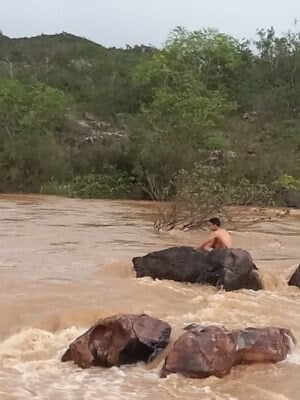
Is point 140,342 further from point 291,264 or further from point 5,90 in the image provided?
point 5,90

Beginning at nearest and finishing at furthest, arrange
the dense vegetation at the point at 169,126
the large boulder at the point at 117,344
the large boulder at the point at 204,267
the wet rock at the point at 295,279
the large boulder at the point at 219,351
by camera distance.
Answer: the large boulder at the point at 219,351 → the large boulder at the point at 117,344 → the large boulder at the point at 204,267 → the wet rock at the point at 295,279 → the dense vegetation at the point at 169,126

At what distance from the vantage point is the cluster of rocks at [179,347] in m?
8.12

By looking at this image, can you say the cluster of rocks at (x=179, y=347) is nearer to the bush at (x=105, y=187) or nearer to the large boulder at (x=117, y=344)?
the large boulder at (x=117, y=344)

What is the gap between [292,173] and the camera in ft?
122

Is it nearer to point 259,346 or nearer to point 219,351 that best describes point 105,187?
point 259,346

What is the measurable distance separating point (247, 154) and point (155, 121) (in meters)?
5.42

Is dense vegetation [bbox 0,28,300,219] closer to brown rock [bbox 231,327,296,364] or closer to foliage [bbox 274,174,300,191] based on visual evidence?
foliage [bbox 274,174,300,191]

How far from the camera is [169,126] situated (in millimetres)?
38844

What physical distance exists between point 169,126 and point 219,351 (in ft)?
102

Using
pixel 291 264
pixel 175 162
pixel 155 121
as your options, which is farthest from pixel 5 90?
pixel 291 264

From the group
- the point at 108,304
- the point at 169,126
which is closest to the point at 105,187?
the point at 169,126

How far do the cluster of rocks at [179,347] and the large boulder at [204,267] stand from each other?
12.7 feet

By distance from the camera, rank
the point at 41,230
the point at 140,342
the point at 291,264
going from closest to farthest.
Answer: the point at 140,342 → the point at 291,264 → the point at 41,230

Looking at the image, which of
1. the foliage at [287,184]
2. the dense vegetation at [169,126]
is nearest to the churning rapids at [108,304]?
the dense vegetation at [169,126]
